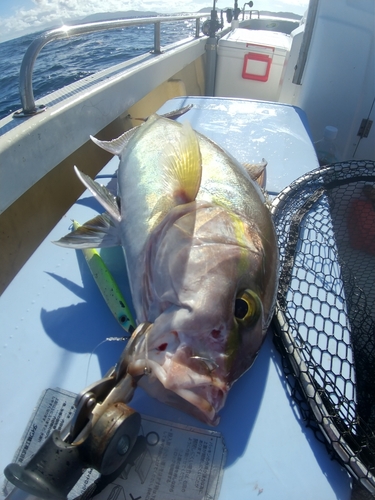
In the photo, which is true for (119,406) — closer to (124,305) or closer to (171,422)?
(171,422)

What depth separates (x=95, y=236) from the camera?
1.38m

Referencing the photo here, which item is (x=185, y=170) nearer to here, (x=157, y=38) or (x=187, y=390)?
(x=187, y=390)

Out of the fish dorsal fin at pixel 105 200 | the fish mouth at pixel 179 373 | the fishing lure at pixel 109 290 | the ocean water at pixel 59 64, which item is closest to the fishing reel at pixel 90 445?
the fish mouth at pixel 179 373

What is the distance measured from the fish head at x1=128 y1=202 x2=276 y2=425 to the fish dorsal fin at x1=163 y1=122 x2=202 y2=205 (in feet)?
0.22

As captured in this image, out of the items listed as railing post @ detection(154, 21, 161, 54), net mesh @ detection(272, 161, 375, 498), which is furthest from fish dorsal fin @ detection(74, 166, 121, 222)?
railing post @ detection(154, 21, 161, 54)

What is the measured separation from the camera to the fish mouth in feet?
2.79

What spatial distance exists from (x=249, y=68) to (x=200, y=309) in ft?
16.5

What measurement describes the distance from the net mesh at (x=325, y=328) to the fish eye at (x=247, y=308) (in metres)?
0.26

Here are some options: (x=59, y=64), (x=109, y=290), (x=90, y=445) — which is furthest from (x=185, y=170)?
(x=59, y=64)

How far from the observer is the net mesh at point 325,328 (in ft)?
3.35

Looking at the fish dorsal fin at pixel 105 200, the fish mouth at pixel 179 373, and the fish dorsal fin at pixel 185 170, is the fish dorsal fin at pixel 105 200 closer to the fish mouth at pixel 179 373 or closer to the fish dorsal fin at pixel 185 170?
the fish dorsal fin at pixel 185 170

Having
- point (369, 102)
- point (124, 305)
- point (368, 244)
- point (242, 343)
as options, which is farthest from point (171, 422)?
point (369, 102)

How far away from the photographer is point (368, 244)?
242 centimetres

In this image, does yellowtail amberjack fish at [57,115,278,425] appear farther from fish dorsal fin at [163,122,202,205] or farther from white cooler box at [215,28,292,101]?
white cooler box at [215,28,292,101]
